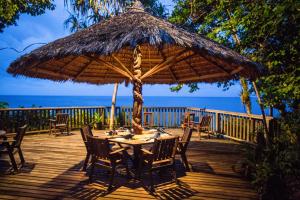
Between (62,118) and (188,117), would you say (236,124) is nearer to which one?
(188,117)

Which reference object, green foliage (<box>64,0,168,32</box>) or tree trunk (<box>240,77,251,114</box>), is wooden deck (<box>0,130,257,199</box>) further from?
green foliage (<box>64,0,168,32</box>)

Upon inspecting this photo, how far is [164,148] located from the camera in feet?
13.2

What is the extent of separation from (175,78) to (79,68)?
2.74 meters

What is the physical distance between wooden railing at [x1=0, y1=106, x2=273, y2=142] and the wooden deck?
1824 mm

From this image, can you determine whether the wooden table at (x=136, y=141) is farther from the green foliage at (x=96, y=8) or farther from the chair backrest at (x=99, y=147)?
the green foliage at (x=96, y=8)

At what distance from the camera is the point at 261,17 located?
18.1ft

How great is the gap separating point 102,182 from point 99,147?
0.71 meters

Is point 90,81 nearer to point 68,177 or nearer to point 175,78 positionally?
point 175,78

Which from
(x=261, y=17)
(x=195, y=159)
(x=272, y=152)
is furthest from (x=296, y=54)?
(x=195, y=159)

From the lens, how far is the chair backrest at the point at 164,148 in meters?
3.88

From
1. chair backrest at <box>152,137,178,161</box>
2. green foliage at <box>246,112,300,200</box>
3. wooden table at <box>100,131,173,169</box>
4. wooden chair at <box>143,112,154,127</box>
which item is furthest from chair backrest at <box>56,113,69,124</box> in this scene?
green foliage at <box>246,112,300,200</box>

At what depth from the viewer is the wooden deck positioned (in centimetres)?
379

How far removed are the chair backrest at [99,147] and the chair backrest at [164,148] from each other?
28.4 inches

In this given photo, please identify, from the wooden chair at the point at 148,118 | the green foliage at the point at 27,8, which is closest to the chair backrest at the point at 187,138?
the wooden chair at the point at 148,118
